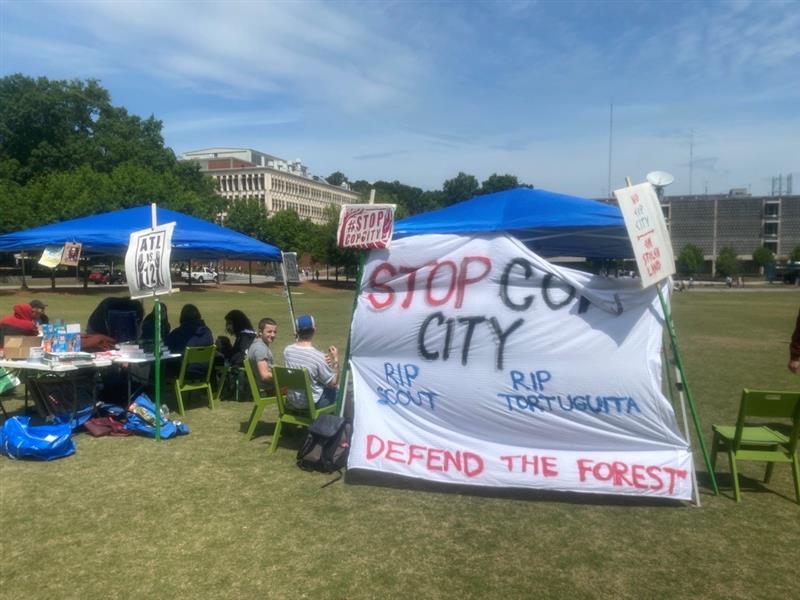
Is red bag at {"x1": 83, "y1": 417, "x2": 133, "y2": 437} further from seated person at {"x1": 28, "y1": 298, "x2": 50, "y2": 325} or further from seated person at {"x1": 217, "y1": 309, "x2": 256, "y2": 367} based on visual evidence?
seated person at {"x1": 28, "y1": 298, "x2": 50, "y2": 325}

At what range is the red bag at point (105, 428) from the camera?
7012 millimetres

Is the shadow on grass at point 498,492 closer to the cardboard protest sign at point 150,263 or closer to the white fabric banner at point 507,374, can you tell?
the white fabric banner at point 507,374

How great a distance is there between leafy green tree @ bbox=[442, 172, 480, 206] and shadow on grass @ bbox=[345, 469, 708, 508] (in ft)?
271

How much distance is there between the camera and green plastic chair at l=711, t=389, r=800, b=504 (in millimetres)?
4992

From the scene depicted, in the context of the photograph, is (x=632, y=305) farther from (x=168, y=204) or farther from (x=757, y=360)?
(x=168, y=204)

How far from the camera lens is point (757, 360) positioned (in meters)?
13.4

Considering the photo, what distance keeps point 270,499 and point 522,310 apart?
264 cm

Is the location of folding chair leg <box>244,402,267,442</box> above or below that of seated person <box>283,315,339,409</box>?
below

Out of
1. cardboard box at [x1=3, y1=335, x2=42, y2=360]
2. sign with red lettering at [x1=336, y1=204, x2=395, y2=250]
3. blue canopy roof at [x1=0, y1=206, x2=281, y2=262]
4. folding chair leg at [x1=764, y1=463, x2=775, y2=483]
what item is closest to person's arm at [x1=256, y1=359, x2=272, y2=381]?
sign with red lettering at [x1=336, y1=204, x2=395, y2=250]

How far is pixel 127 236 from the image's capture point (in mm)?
8047

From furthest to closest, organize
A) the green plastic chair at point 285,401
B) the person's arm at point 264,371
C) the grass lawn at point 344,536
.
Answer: the person's arm at point 264,371, the green plastic chair at point 285,401, the grass lawn at point 344,536

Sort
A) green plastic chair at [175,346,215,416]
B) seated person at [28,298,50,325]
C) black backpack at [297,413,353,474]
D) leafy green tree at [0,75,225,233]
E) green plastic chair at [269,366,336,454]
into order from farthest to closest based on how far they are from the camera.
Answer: leafy green tree at [0,75,225,233], seated person at [28,298,50,325], green plastic chair at [175,346,215,416], green plastic chair at [269,366,336,454], black backpack at [297,413,353,474]

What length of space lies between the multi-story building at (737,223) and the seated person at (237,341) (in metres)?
101

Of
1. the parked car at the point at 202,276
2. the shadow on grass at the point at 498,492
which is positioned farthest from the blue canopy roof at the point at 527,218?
the parked car at the point at 202,276
